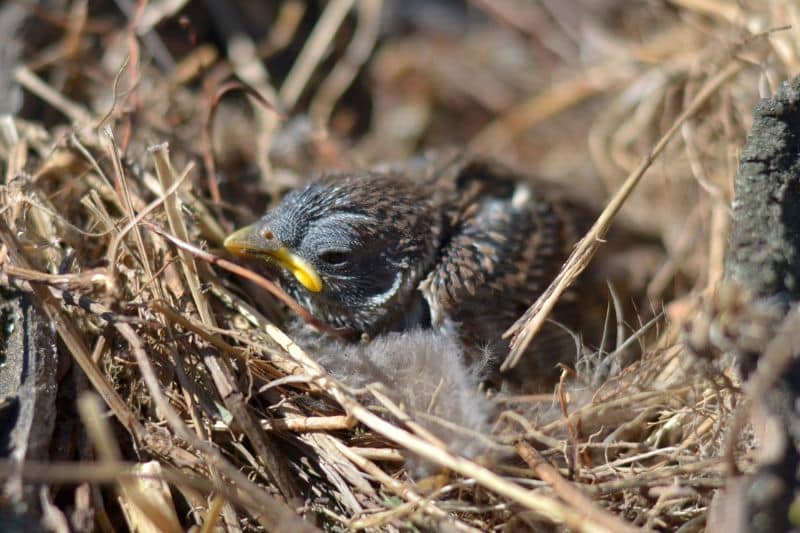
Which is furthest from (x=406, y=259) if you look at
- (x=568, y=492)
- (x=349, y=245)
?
(x=568, y=492)

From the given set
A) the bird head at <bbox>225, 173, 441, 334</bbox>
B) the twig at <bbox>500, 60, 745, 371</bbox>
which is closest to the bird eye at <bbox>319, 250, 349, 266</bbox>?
the bird head at <bbox>225, 173, 441, 334</bbox>

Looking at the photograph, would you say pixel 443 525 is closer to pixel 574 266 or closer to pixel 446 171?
pixel 574 266

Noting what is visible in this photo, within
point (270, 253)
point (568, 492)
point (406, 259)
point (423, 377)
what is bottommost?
point (568, 492)

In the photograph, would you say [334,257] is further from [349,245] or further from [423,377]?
[423,377]

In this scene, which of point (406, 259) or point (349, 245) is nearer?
point (349, 245)

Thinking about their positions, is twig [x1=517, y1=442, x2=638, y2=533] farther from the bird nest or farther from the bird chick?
the bird chick

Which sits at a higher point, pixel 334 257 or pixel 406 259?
pixel 334 257

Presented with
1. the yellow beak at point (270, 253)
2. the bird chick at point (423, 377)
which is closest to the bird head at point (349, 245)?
the yellow beak at point (270, 253)

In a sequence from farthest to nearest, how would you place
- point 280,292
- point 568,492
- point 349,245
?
point 349,245
point 280,292
point 568,492
